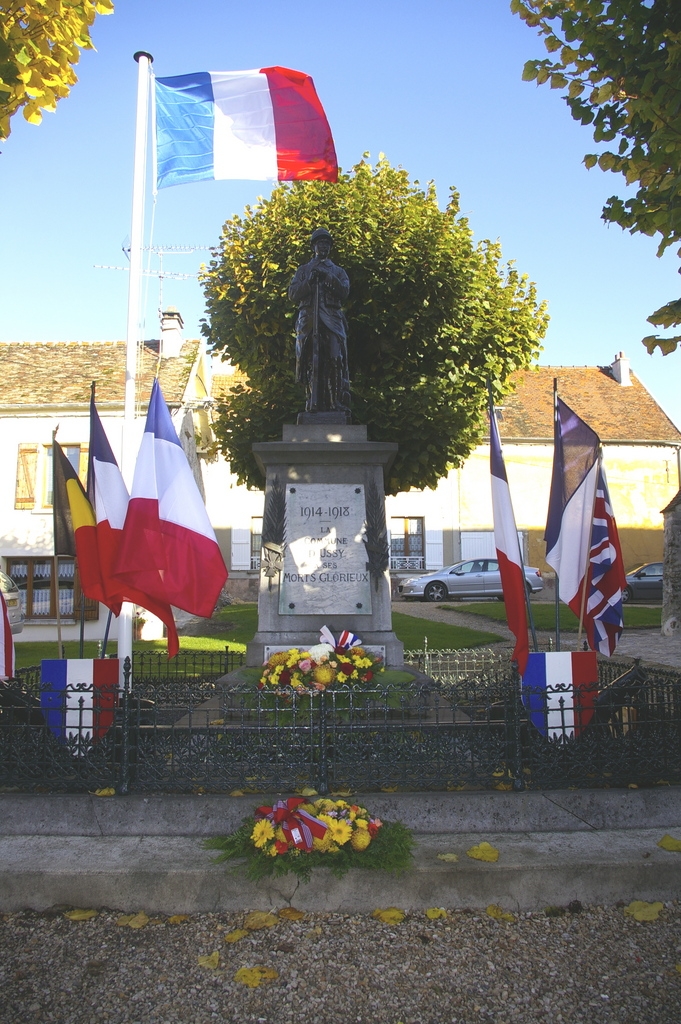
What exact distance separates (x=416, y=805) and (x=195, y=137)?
782cm

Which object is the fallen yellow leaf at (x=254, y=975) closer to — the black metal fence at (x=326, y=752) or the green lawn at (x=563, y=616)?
the black metal fence at (x=326, y=752)

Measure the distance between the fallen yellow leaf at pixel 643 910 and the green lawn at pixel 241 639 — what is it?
857 centimetres

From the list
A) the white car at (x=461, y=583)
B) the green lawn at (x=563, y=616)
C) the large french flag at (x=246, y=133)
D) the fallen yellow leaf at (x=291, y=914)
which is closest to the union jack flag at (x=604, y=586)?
the fallen yellow leaf at (x=291, y=914)

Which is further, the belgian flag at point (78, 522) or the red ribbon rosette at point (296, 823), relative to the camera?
the belgian flag at point (78, 522)

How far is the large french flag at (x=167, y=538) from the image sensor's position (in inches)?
198

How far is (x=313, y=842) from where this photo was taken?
3602 mm

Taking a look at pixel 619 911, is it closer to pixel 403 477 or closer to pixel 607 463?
pixel 403 477

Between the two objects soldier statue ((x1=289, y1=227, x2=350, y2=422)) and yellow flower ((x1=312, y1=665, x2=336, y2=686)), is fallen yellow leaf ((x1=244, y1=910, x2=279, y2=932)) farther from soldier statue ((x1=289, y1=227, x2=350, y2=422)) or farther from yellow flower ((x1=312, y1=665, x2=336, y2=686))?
soldier statue ((x1=289, y1=227, x2=350, y2=422))

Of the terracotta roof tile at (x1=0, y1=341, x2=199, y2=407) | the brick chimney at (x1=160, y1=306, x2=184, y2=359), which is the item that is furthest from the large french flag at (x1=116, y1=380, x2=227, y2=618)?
the brick chimney at (x1=160, y1=306, x2=184, y2=359)

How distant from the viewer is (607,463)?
3128 cm

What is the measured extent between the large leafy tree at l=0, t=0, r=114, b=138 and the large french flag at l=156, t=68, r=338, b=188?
153 inches

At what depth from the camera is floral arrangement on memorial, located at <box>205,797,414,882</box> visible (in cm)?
355

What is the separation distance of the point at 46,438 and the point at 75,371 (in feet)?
8.51

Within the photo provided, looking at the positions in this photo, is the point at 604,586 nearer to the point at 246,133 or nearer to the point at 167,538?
the point at 167,538
